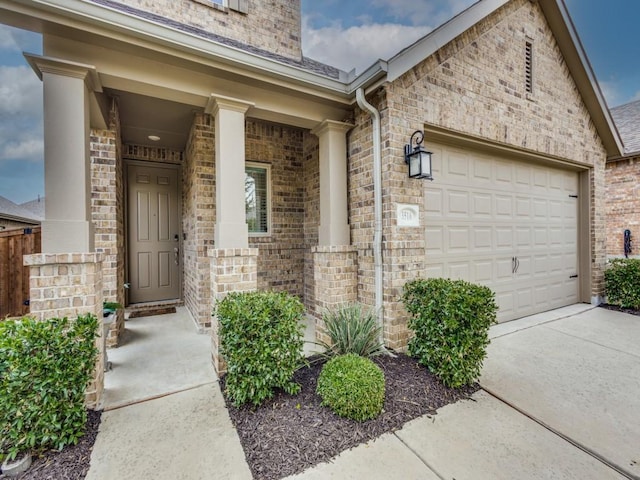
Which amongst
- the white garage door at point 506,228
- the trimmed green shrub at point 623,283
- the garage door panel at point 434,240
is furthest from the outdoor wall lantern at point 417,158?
the trimmed green shrub at point 623,283

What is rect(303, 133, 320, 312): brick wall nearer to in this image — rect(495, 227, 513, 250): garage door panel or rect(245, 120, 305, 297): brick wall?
rect(245, 120, 305, 297): brick wall

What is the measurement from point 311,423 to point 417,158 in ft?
9.40

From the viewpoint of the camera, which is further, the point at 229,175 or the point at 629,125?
the point at 629,125

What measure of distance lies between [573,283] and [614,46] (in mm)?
15802

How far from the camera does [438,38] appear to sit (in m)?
3.51

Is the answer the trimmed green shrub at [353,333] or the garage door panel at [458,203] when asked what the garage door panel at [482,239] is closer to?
the garage door panel at [458,203]

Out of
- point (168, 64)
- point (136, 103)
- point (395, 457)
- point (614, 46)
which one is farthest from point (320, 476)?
point (614, 46)

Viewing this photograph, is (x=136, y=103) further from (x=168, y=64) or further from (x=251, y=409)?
(x=251, y=409)

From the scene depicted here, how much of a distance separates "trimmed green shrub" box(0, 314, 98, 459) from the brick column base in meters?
2.34

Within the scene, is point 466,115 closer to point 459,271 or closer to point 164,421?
point 459,271

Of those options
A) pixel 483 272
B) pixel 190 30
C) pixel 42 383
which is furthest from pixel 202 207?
pixel 483 272

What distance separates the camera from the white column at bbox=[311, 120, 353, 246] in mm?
3686

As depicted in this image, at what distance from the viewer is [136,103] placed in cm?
355

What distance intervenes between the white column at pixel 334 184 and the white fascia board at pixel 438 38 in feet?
2.90
